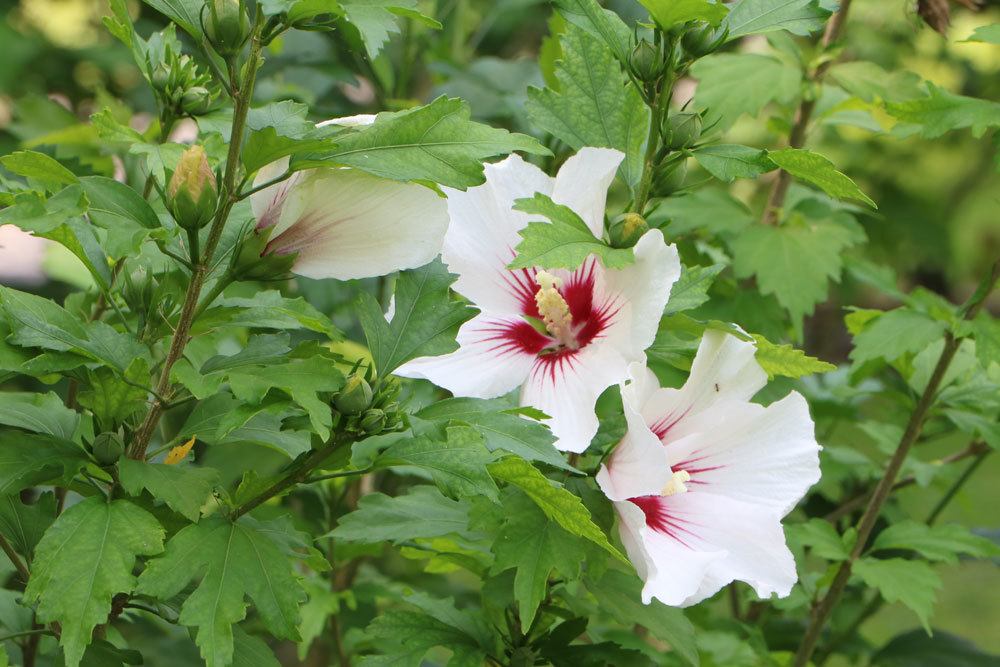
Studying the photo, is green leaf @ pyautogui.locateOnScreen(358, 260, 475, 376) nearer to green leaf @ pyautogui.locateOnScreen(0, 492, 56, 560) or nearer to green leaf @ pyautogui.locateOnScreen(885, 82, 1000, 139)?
green leaf @ pyautogui.locateOnScreen(0, 492, 56, 560)

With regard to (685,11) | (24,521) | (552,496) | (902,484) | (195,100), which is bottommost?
(902,484)

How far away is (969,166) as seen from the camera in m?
4.45

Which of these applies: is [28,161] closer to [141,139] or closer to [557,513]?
[141,139]

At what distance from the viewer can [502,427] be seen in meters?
0.78

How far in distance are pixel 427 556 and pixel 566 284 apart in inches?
13.0

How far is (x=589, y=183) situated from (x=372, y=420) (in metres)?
0.22

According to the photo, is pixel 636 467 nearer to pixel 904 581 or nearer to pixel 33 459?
pixel 33 459

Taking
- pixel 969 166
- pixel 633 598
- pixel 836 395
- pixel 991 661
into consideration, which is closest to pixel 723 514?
pixel 633 598

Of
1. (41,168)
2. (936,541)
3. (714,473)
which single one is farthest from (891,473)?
(41,168)

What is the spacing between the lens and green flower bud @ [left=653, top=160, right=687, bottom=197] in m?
0.90

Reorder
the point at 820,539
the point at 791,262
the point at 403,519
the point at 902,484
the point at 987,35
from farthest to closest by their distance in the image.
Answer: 1. the point at 902,484
2. the point at 791,262
3. the point at 820,539
4. the point at 987,35
5. the point at 403,519

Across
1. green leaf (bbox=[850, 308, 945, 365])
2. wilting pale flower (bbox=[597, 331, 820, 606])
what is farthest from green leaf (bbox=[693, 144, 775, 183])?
green leaf (bbox=[850, 308, 945, 365])

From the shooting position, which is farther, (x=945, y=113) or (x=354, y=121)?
(x=945, y=113)

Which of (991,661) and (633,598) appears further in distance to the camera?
(991,661)
